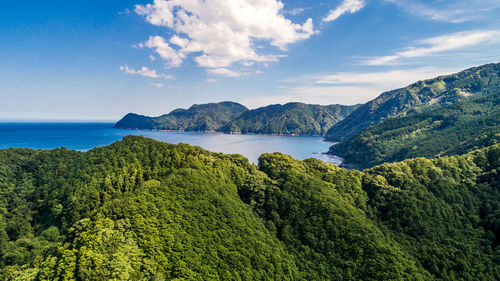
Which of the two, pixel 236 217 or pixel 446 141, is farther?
pixel 446 141

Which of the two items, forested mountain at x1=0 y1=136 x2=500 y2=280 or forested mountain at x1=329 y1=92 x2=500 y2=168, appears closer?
forested mountain at x1=0 y1=136 x2=500 y2=280

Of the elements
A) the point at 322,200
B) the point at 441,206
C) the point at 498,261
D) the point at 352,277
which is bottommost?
the point at 498,261

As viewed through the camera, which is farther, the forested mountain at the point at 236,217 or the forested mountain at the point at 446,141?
the forested mountain at the point at 446,141

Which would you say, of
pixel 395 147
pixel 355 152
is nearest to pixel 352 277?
pixel 355 152

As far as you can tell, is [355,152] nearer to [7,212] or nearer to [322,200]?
[322,200]

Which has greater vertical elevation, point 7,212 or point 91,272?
point 91,272

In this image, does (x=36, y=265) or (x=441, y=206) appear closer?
(x=36, y=265)

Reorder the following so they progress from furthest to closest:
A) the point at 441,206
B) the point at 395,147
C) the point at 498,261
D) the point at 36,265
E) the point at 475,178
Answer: the point at 395,147
the point at 475,178
the point at 441,206
the point at 498,261
the point at 36,265

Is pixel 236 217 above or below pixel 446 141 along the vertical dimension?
below
